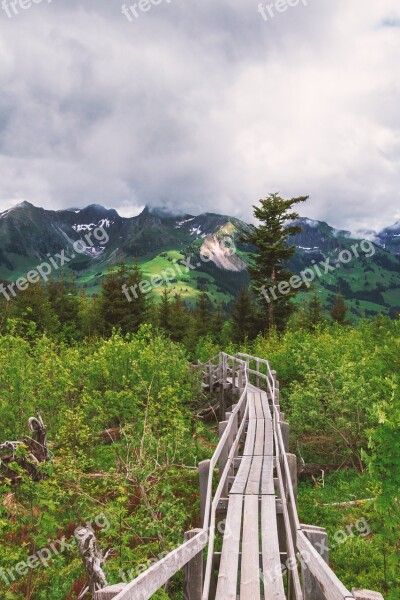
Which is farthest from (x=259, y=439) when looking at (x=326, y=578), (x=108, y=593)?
(x=108, y=593)

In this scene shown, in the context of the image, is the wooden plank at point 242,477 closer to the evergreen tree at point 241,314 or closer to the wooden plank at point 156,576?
the wooden plank at point 156,576

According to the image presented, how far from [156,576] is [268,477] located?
619 cm

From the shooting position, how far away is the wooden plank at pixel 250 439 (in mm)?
11094

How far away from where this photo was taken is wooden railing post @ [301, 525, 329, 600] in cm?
421

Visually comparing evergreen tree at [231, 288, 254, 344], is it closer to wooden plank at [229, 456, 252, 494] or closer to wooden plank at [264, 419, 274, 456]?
wooden plank at [264, 419, 274, 456]

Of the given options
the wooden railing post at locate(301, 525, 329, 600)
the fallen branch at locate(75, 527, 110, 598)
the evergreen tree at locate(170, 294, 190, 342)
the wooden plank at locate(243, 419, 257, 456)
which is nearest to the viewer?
the wooden railing post at locate(301, 525, 329, 600)

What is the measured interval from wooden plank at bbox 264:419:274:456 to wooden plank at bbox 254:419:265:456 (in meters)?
0.10

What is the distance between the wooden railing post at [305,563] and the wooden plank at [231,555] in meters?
1.12

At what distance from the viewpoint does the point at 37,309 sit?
37.7 metres

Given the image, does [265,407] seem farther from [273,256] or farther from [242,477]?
[273,256]

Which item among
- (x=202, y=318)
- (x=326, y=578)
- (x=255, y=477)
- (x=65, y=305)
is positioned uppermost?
(x=65, y=305)

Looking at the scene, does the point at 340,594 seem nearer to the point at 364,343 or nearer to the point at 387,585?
the point at 387,585

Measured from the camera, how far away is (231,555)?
5.88 metres

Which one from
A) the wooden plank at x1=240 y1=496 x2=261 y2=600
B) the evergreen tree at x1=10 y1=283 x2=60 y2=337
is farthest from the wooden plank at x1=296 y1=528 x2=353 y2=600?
the evergreen tree at x1=10 y1=283 x2=60 y2=337
